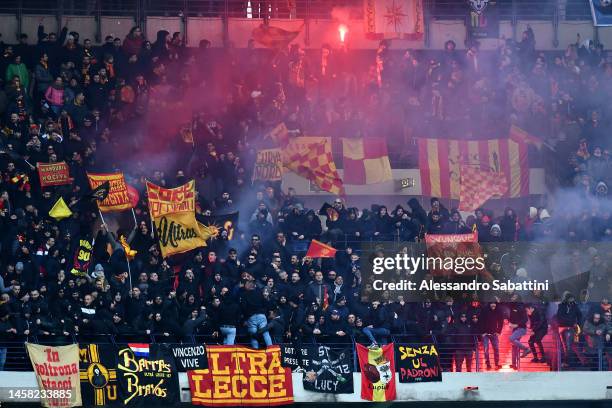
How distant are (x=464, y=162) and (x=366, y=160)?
1.91 meters

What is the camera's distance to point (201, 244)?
963 inches

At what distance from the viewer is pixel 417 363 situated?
2339 centimetres

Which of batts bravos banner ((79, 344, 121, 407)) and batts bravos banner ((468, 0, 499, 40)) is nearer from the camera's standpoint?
batts bravos banner ((79, 344, 121, 407))

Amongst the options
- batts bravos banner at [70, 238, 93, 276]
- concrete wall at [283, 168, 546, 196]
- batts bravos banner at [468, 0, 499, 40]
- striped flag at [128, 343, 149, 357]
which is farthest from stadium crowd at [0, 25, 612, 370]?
batts bravos banner at [468, 0, 499, 40]

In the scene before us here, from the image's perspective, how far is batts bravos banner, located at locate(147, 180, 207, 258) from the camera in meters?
24.4

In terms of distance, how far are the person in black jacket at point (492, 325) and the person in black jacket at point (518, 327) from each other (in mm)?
213

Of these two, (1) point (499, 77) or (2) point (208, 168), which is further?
(1) point (499, 77)

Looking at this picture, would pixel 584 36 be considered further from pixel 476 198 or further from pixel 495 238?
pixel 495 238

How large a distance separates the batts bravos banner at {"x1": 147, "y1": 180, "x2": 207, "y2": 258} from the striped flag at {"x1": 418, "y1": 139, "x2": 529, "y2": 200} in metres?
5.33

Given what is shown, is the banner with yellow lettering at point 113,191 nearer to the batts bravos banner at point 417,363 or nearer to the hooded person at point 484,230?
the batts bravos banner at point 417,363

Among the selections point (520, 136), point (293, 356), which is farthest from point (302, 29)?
point (293, 356)

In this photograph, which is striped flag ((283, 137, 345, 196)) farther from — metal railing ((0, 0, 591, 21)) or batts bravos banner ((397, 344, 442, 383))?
batts bravos banner ((397, 344, 442, 383))

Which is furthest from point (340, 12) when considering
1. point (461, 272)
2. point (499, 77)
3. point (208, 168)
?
point (461, 272)

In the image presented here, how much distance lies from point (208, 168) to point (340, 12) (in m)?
6.02
